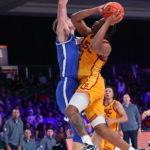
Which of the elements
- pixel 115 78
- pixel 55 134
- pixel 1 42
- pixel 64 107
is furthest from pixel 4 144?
pixel 115 78

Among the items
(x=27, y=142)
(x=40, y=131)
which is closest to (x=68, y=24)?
(x=27, y=142)

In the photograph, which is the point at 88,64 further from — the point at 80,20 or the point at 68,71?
the point at 80,20

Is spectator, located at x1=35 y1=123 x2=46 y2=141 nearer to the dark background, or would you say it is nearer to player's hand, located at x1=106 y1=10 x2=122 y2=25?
the dark background

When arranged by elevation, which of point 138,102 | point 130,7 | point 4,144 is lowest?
point 138,102

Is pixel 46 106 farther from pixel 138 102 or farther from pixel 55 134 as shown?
pixel 138 102

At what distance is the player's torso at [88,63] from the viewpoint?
646cm

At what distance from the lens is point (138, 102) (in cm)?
2381

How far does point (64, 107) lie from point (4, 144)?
785cm

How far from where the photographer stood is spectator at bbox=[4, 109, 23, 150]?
13.9 metres

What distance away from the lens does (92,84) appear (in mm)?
6328

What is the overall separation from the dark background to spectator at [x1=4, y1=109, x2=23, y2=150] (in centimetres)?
961

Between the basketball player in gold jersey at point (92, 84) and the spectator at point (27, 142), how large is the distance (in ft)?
25.6

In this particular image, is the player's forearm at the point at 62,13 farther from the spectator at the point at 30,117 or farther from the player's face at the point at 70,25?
the spectator at the point at 30,117

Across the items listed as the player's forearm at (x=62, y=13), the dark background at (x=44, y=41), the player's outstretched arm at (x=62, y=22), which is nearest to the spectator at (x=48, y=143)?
the player's outstretched arm at (x=62, y=22)
